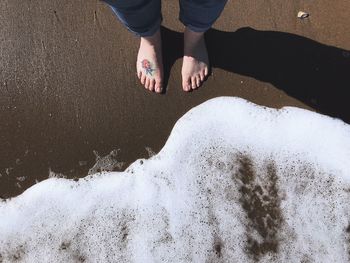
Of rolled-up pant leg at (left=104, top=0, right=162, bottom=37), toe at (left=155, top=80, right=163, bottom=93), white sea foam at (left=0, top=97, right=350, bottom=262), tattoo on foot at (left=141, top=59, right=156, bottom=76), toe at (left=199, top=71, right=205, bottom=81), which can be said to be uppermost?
rolled-up pant leg at (left=104, top=0, right=162, bottom=37)

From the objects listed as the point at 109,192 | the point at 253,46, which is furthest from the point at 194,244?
the point at 253,46

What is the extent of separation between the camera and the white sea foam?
2.12 meters

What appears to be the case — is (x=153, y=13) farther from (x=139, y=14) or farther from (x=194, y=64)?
(x=194, y=64)

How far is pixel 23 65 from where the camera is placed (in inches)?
88.0

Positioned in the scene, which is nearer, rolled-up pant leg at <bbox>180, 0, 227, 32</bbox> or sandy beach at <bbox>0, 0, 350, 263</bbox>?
rolled-up pant leg at <bbox>180, 0, 227, 32</bbox>

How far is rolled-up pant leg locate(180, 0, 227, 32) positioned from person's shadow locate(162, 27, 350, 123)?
1.05 feet

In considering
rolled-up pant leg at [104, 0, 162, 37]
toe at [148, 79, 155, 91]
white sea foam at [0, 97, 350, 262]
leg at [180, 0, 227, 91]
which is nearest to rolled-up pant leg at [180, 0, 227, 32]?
leg at [180, 0, 227, 91]

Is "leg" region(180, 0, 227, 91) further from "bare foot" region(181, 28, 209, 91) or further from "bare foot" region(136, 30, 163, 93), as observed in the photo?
"bare foot" region(136, 30, 163, 93)

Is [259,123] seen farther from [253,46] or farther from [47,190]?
[47,190]

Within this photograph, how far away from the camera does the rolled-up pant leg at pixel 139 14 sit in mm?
1646

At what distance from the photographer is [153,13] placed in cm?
186

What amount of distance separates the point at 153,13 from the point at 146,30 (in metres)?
0.11

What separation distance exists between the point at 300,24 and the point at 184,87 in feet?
2.20

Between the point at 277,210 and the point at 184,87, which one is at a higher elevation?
the point at 184,87
